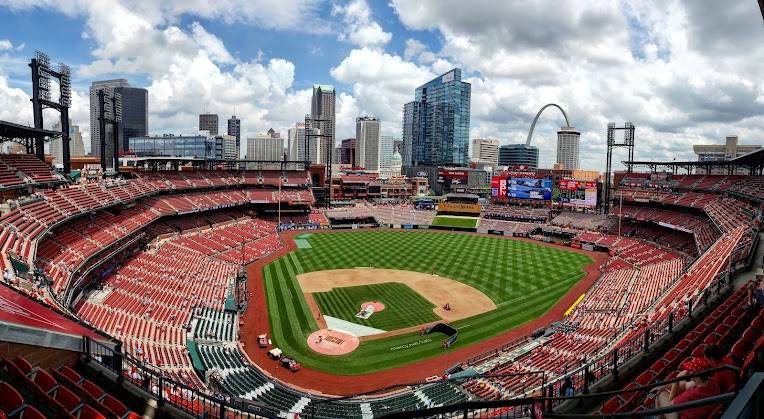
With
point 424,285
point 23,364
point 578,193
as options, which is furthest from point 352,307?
point 578,193

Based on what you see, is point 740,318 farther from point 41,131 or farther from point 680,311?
point 41,131

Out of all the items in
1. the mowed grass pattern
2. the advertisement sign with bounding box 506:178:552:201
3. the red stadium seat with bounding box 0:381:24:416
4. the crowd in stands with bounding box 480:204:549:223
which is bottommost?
the mowed grass pattern

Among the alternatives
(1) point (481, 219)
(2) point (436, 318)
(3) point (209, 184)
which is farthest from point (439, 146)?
(2) point (436, 318)

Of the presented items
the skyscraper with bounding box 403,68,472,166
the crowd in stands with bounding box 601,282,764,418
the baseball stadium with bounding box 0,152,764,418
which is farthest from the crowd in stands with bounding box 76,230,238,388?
the skyscraper with bounding box 403,68,472,166

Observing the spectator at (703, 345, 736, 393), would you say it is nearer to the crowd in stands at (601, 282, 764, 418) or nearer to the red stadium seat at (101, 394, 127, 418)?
the crowd in stands at (601, 282, 764, 418)

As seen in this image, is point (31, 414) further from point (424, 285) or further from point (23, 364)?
point (424, 285)

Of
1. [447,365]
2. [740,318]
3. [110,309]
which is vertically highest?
[740,318]
